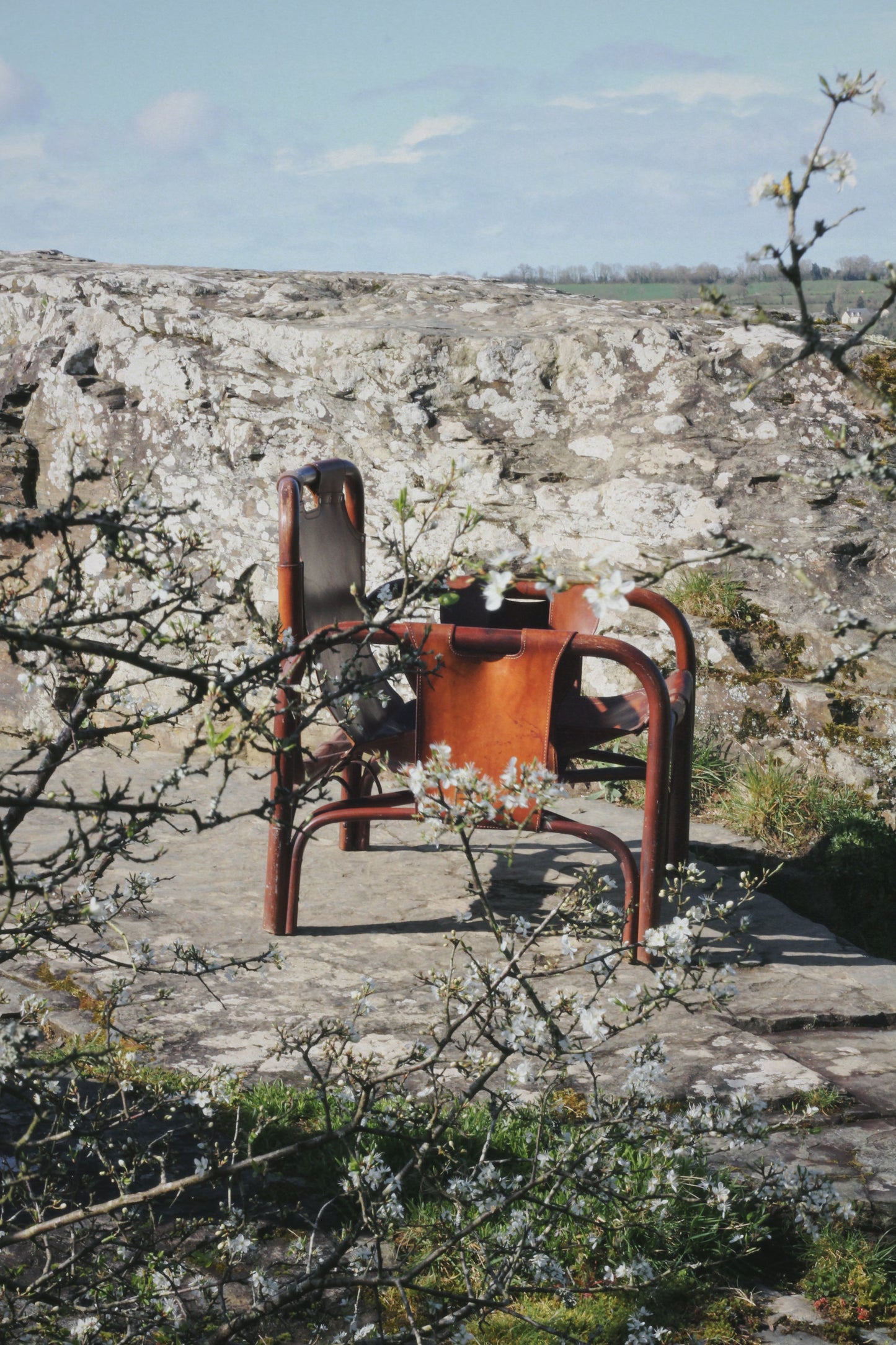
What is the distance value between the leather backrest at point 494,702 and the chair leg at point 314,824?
0.23 metres

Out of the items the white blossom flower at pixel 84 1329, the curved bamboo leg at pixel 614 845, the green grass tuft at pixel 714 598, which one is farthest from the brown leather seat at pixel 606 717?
the white blossom flower at pixel 84 1329

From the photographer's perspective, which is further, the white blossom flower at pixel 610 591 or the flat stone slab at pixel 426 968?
the flat stone slab at pixel 426 968

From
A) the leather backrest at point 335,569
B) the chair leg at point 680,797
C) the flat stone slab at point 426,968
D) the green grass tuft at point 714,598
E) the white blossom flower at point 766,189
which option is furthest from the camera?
the green grass tuft at point 714,598

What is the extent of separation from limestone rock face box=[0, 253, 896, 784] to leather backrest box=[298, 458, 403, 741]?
1.02 metres

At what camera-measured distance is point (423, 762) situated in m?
3.51

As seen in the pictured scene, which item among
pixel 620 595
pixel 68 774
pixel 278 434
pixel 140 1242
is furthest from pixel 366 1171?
pixel 278 434

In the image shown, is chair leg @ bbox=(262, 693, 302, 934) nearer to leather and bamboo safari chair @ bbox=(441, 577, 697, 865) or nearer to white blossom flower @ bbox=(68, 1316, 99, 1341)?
leather and bamboo safari chair @ bbox=(441, 577, 697, 865)

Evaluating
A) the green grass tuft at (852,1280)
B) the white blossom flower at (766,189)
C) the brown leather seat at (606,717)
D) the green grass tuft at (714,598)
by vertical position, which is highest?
the white blossom flower at (766,189)

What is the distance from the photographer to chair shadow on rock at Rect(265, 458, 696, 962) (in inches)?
131

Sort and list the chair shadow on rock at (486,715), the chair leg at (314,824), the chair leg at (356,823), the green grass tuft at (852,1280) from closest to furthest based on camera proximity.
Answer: the green grass tuft at (852,1280)
the chair shadow on rock at (486,715)
the chair leg at (314,824)
the chair leg at (356,823)

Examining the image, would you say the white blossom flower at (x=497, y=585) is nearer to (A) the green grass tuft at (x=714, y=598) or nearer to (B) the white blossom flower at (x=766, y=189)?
(B) the white blossom flower at (x=766, y=189)

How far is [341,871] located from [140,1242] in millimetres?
2373

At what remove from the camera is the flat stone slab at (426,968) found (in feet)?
8.90

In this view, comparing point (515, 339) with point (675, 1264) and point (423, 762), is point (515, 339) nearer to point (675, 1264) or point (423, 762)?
point (423, 762)
